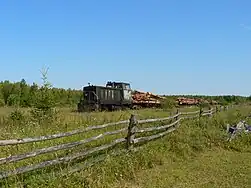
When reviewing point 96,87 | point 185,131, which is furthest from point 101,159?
point 96,87

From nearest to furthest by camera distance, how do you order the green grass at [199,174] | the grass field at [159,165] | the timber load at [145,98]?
the grass field at [159,165]
the green grass at [199,174]
the timber load at [145,98]

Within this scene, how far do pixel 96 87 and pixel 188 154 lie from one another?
2409 centimetres

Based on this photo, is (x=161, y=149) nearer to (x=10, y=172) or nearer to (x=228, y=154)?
(x=228, y=154)

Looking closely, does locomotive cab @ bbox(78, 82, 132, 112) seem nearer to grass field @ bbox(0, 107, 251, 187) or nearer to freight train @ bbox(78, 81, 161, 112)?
freight train @ bbox(78, 81, 161, 112)

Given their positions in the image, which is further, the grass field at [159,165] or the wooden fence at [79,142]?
the grass field at [159,165]

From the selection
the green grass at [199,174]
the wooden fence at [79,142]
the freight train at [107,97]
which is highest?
the freight train at [107,97]

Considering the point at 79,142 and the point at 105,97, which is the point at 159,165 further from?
the point at 105,97

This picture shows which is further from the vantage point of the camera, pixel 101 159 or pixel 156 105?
pixel 156 105

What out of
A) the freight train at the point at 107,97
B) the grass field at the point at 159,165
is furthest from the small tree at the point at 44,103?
the freight train at the point at 107,97

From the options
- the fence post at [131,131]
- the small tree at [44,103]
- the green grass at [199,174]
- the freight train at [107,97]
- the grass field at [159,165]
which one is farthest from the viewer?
the freight train at [107,97]

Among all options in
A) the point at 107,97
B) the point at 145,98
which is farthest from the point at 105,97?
the point at 145,98

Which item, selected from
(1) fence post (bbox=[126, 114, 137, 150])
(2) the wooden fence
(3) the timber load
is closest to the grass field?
(2) the wooden fence

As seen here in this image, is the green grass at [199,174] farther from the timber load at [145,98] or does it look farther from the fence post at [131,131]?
the timber load at [145,98]

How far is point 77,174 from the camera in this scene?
290 inches
